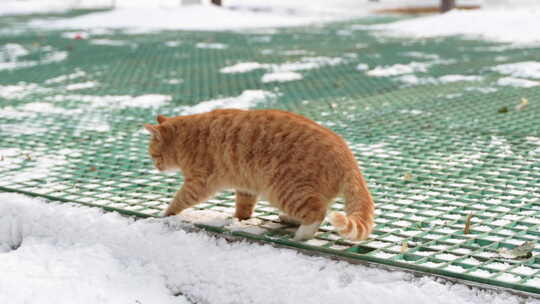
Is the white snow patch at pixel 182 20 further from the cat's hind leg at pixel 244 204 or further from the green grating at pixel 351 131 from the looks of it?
the cat's hind leg at pixel 244 204

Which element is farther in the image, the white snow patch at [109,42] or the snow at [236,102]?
the white snow patch at [109,42]

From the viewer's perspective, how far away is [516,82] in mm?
5156

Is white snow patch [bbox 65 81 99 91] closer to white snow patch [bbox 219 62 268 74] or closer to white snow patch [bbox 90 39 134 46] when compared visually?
white snow patch [bbox 219 62 268 74]

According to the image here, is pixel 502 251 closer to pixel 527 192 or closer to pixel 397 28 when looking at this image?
pixel 527 192

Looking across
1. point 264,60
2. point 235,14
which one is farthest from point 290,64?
point 235,14

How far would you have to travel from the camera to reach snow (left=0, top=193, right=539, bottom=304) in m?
2.02

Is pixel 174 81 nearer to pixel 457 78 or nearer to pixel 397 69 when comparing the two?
pixel 397 69

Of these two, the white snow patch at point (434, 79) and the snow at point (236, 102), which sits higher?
the white snow patch at point (434, 79)

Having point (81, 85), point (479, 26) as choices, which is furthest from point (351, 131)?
point (479, 26)

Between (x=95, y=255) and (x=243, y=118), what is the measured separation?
2.68ft

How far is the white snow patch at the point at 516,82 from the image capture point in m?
5.06

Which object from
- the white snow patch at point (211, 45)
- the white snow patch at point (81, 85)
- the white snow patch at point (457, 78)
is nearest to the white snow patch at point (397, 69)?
the white snow patch at point (457, 78)

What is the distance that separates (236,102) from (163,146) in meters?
2.09

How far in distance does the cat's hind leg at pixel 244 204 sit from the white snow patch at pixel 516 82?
3305mm
